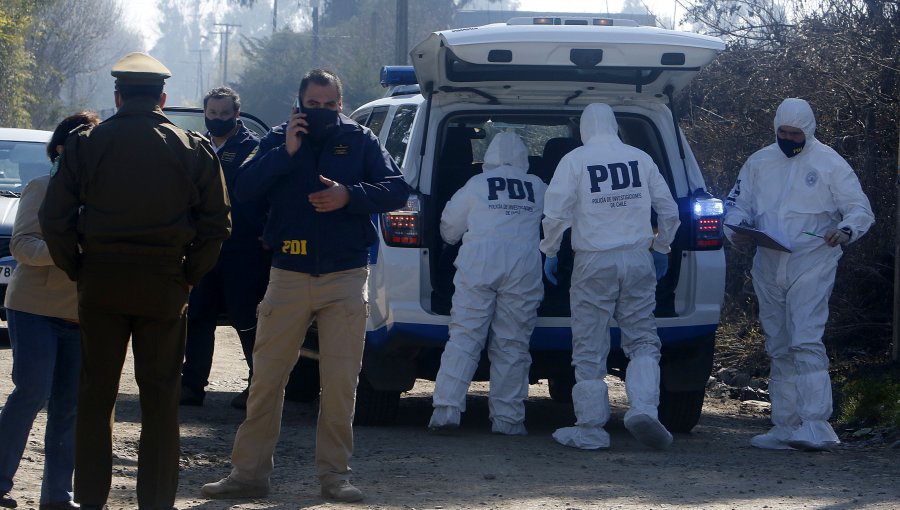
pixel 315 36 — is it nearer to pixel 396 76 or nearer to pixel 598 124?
pixel 396 76

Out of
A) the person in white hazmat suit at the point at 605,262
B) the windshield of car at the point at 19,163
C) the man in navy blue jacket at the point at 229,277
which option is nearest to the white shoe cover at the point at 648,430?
the person in white hazmat suit at the point at 605,262

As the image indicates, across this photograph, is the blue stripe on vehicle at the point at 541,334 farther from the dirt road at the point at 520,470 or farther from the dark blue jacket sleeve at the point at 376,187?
the dark blue jacket sleeve at the point at 376,187

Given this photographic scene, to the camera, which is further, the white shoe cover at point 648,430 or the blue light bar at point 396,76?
the blue light bar at point 396,76

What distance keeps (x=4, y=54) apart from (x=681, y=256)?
30675 mm

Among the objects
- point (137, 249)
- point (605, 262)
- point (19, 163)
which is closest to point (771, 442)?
point (605, 262)

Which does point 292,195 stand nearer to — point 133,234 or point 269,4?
point 133,234

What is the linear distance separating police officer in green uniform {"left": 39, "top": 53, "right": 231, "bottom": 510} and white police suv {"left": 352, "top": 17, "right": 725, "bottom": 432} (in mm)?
2100

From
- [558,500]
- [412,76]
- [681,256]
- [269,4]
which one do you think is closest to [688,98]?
[412,76]

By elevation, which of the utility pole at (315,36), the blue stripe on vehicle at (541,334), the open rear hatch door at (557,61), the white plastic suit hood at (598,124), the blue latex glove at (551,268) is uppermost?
the utility pole at (315,36)

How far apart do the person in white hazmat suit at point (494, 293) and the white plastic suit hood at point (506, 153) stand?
0.5 inches

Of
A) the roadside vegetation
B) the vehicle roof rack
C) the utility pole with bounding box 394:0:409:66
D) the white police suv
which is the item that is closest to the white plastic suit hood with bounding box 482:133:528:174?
the white police suv

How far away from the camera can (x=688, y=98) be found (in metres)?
12.6

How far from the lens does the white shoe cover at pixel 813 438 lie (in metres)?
7.04

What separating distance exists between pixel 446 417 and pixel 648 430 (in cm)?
105
